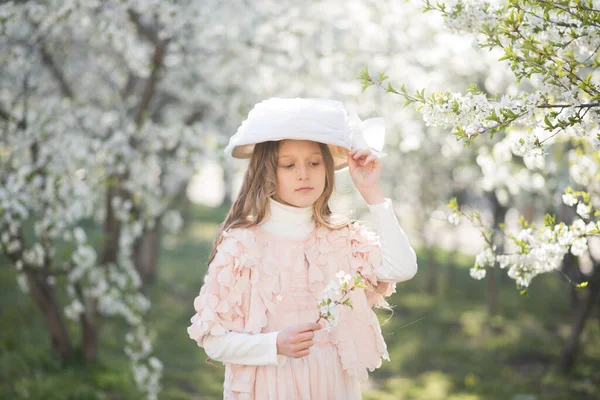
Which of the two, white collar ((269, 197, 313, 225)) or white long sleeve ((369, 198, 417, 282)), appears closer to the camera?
white long sleeve ((369, 198, 417, 282))

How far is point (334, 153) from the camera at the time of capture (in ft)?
8.16

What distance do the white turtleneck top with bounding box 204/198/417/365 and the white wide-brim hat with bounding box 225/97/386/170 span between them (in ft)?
0.79

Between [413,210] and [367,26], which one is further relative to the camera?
[413,210]

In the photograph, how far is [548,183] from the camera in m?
6.07

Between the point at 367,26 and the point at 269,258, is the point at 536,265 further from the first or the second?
the point at 367,26

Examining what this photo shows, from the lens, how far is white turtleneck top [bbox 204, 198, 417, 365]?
2.16 meters

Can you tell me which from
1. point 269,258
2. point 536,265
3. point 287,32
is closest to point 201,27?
point 287,32

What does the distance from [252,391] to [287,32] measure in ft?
13.9

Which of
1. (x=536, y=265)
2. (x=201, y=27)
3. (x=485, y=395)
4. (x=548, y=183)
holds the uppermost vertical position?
(x=201, y=27)

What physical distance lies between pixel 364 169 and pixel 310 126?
25cm

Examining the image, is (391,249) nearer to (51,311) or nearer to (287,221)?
(287,221)

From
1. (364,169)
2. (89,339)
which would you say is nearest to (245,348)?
(364,169)

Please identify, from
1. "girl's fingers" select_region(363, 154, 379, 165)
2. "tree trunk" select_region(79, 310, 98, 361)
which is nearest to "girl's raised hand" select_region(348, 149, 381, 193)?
"girl's fingers" select_region(363, 154, 379, 165)

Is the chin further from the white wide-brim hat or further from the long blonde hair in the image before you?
the white wide-brim hat
